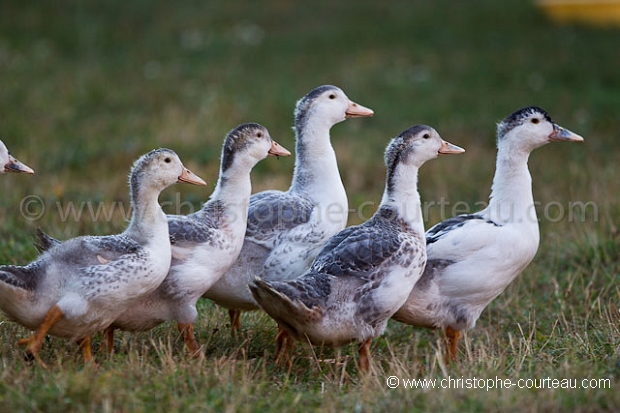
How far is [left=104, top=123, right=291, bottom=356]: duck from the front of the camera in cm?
650

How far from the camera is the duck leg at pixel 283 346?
6.70 m

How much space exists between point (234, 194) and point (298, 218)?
60 cm

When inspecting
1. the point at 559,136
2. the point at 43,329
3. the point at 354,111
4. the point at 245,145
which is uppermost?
the point at 354,111

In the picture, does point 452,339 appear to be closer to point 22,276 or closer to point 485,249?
point 485,249

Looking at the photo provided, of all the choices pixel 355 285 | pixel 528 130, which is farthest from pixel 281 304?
pixel 528 130

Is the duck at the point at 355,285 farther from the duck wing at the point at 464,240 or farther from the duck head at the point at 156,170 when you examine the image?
the duck head at the point at 156,170

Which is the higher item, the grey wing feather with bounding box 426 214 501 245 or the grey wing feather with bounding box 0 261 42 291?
the grey wing feather with bounding box 426 214 501 245

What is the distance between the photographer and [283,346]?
22.2 ft

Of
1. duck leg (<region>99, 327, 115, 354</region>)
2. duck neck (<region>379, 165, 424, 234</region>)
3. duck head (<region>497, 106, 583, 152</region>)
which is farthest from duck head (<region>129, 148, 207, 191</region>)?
duck head (<region>497, 106, 583, 152</region>)

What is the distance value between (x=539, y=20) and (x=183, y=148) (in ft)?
36.9

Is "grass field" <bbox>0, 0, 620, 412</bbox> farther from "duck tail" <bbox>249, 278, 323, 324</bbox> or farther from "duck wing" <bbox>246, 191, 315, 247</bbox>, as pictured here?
"duck wing" <bbox>246, 191, 315, 247</bbox>

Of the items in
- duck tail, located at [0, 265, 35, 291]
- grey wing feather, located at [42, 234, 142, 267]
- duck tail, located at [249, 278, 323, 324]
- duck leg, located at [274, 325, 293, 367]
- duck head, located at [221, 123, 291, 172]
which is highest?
Answer: duck head, located at [221, 123, 291, 172]

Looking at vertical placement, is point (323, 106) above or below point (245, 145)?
above

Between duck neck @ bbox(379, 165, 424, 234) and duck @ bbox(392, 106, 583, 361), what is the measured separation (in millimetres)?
393
